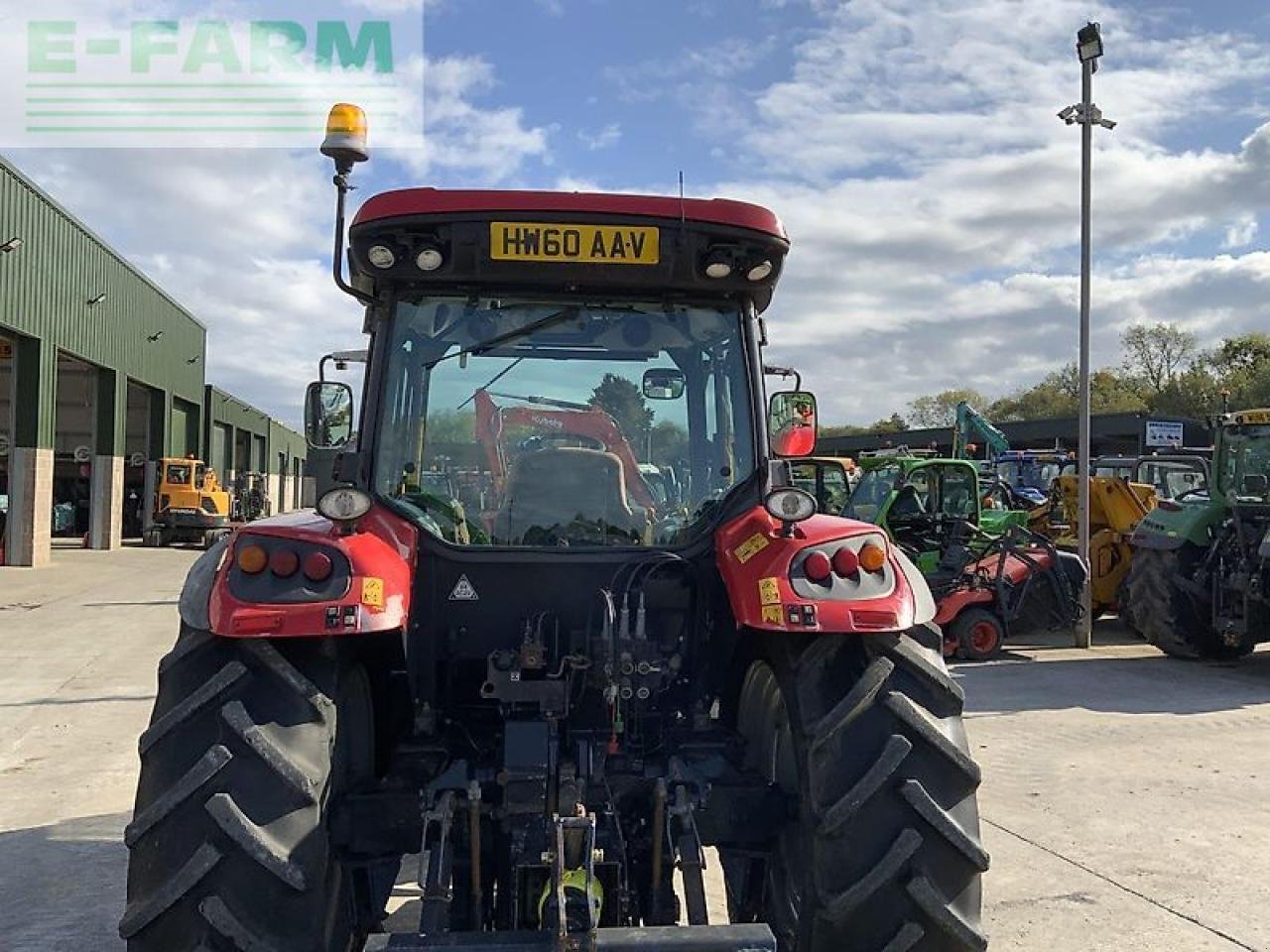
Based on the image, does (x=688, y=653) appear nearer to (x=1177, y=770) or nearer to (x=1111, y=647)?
(x=1177, y=770)

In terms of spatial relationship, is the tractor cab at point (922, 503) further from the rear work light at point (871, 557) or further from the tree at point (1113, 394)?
the tree at point (1113, 394)

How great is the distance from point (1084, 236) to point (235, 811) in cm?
1132

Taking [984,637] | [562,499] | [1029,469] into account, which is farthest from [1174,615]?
[1029,469]

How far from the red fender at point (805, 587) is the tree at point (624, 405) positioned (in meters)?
0.60

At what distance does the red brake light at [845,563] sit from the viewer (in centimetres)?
316

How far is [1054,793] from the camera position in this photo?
20.3 ft

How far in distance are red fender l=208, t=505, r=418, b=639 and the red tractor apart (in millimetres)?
10

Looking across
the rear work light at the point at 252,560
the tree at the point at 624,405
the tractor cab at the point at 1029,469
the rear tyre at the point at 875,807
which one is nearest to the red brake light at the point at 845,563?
the rear tyre at the point at 875,807

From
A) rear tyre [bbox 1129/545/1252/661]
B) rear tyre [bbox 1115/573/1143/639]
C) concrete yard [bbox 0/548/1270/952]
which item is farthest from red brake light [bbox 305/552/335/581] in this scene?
rear tyre [bbox 1115/573/1143/639]

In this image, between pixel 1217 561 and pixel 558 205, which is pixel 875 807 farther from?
pixel 1217 561

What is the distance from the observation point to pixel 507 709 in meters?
3.54

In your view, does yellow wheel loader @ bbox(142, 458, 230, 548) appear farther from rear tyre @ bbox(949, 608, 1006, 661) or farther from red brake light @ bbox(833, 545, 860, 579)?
red brake light @ bbox(833, 545, 860, 579)

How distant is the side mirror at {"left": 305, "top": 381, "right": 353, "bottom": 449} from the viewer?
4.01m

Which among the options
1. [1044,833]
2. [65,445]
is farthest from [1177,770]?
[65,445]
